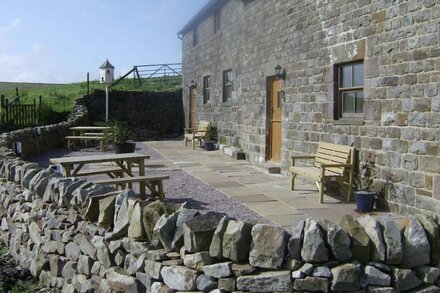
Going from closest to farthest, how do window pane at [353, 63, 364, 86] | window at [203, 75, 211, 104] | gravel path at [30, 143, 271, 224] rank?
gravel path at [30, 143, 271, 224]
window pane at [353, 63, 364, 86]
window at [203, 75, 211, 104]

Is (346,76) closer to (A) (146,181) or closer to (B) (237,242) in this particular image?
Answer: (A) (146,181)

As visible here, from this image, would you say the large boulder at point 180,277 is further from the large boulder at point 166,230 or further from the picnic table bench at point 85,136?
the picnic table bench at point 85,136

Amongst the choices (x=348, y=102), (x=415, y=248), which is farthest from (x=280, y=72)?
(x=415, y=248)

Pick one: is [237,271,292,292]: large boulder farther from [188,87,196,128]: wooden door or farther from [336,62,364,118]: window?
[188,87,196,128]: wooden door

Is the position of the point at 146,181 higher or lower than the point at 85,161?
lower

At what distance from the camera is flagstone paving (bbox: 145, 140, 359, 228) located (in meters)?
7.04

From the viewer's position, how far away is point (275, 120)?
11.7 meters

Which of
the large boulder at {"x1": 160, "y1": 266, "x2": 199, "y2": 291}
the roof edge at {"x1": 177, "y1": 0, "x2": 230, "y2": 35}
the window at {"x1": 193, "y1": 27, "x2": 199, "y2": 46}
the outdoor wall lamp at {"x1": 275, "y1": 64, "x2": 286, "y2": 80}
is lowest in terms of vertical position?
the large boulder at {"x1": 160, "y1": 266, "x2": 199, "y2": 291}

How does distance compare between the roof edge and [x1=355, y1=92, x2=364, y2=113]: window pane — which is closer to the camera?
[x1=355, y1=92, x2=364, y2=113]: window pane

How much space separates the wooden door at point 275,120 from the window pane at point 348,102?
2786mm

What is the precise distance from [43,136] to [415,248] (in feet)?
43.8

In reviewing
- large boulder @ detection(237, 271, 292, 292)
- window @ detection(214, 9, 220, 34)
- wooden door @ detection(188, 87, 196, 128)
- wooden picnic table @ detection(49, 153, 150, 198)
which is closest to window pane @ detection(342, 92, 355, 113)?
wooden picnic table @ detection(49, 153, 150, 198)

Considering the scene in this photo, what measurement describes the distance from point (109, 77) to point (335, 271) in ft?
54.3

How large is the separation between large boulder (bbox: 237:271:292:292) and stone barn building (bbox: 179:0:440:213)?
11.9 feet
